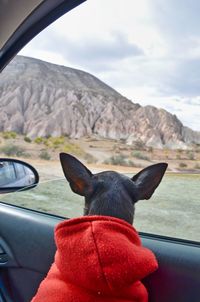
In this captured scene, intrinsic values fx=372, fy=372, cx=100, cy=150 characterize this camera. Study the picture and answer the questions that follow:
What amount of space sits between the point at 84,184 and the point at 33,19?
108cm

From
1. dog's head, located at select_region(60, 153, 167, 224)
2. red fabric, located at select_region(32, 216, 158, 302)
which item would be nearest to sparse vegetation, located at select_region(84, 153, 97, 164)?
dog's head, located at select_region(60, 153, 167, 224)

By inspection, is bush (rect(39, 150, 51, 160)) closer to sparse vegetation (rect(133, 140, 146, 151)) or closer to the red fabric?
sparse vegetation (rect(133, 140, 146, 151))

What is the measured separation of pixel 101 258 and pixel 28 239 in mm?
852

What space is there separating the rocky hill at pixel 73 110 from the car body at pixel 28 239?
0.17 m

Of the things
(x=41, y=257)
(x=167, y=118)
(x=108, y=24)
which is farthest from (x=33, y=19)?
(x=41, y=257)

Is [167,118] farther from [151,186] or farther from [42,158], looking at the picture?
[42,158]

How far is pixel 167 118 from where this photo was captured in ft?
5.71

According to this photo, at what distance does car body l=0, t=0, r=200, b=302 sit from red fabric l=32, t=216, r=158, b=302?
0.27m

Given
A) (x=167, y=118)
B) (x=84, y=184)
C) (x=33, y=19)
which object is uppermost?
(x=33, y=19)

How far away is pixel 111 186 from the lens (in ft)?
4.12

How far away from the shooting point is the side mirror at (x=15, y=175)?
1.99 m

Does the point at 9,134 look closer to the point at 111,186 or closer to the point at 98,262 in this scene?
the point at 111,186

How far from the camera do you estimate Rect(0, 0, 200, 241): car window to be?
167cm

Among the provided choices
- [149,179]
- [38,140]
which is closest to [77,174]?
[149,179]
